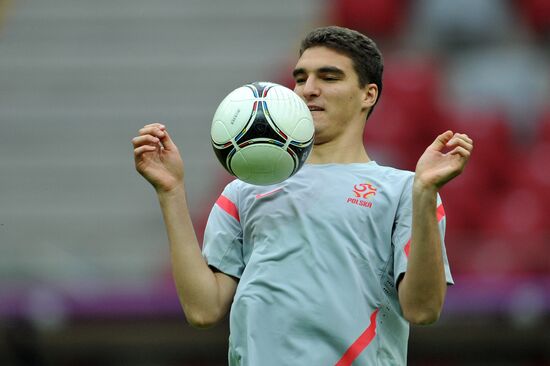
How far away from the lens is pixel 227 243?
4516 millimetres

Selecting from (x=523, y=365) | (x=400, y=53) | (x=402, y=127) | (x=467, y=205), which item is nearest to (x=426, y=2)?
(x=400, y=53)

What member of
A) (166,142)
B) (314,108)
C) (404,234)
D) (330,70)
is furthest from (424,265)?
(166,142)

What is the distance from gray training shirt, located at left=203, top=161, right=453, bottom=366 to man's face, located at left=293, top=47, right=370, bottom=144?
7.0 inches

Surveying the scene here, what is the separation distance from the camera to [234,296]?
14.6 ft

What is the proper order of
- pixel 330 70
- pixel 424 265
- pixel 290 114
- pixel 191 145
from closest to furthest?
pixel 424 265 → pixel 290 114 → pixel 330 70 → pixel 191 145

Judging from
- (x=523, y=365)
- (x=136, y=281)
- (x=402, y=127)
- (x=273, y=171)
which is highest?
(x=273, y=171)

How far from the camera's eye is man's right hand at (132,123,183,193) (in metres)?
4.39

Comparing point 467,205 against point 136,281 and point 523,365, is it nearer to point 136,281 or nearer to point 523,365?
point 523,365

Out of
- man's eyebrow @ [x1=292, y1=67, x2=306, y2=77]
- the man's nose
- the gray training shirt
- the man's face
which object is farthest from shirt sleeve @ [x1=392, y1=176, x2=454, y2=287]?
man's eyebrow @ [x1=292, y1=67, x2=306, y2=77]

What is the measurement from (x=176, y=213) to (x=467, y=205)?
295 inches

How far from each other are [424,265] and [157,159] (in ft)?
3.91

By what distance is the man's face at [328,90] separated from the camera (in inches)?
177

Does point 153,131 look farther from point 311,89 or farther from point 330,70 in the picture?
point 330,70

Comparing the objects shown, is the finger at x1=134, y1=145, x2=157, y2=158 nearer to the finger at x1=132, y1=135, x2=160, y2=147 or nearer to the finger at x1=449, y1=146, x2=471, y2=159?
the finger at x1=132, y1=135, x2=160, y2=147
